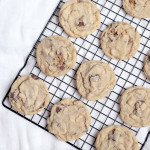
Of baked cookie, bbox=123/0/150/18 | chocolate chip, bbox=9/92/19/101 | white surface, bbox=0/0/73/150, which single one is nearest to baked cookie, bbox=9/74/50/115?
chocolate chip, bbox=9/92/19/101

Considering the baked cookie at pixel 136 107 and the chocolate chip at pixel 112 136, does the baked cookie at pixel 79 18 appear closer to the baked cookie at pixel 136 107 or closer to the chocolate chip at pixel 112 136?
the baked cookie at pixel 136 107

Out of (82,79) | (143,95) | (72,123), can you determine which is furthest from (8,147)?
(143,95)

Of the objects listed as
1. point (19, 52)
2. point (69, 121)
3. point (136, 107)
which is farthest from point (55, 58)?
point (136, 107)

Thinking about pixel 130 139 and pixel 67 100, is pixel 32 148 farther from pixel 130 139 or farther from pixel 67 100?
pixel 130 139

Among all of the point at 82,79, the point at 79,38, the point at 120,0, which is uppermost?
the point at 120,0

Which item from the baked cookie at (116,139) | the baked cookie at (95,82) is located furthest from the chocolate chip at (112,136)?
the baked cookie at (95,82)

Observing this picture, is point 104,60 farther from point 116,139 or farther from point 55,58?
point 116,139
